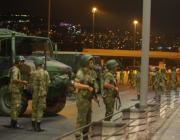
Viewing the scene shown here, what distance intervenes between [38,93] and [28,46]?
17.5 feet

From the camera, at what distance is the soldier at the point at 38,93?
45.6ft

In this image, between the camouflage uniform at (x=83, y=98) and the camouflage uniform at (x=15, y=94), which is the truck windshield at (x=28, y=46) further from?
the camouflage uniform at (x=83, y=98)

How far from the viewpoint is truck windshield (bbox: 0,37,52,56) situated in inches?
720

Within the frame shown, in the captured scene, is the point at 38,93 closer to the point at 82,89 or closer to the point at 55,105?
the point at 82,89

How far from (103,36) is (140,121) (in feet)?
373

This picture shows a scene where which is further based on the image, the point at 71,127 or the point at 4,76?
the point at 4,76

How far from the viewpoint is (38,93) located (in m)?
14.0

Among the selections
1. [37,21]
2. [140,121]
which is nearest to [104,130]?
[140,121]

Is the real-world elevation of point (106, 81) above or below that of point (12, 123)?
above

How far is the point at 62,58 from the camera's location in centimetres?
3419

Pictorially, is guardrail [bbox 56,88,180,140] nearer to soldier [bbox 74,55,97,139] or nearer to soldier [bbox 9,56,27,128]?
soldier [bbox 74,55,97,139]

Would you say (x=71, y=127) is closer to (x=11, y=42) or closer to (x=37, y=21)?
(x=11, y=42)

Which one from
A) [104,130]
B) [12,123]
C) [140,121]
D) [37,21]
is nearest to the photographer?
[104,130]

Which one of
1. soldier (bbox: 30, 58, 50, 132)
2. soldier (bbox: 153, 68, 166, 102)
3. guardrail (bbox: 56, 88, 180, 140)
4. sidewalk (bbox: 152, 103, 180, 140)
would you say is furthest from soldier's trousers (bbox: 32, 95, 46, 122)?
soldier (bbox: 153, 68, 166, 102)
